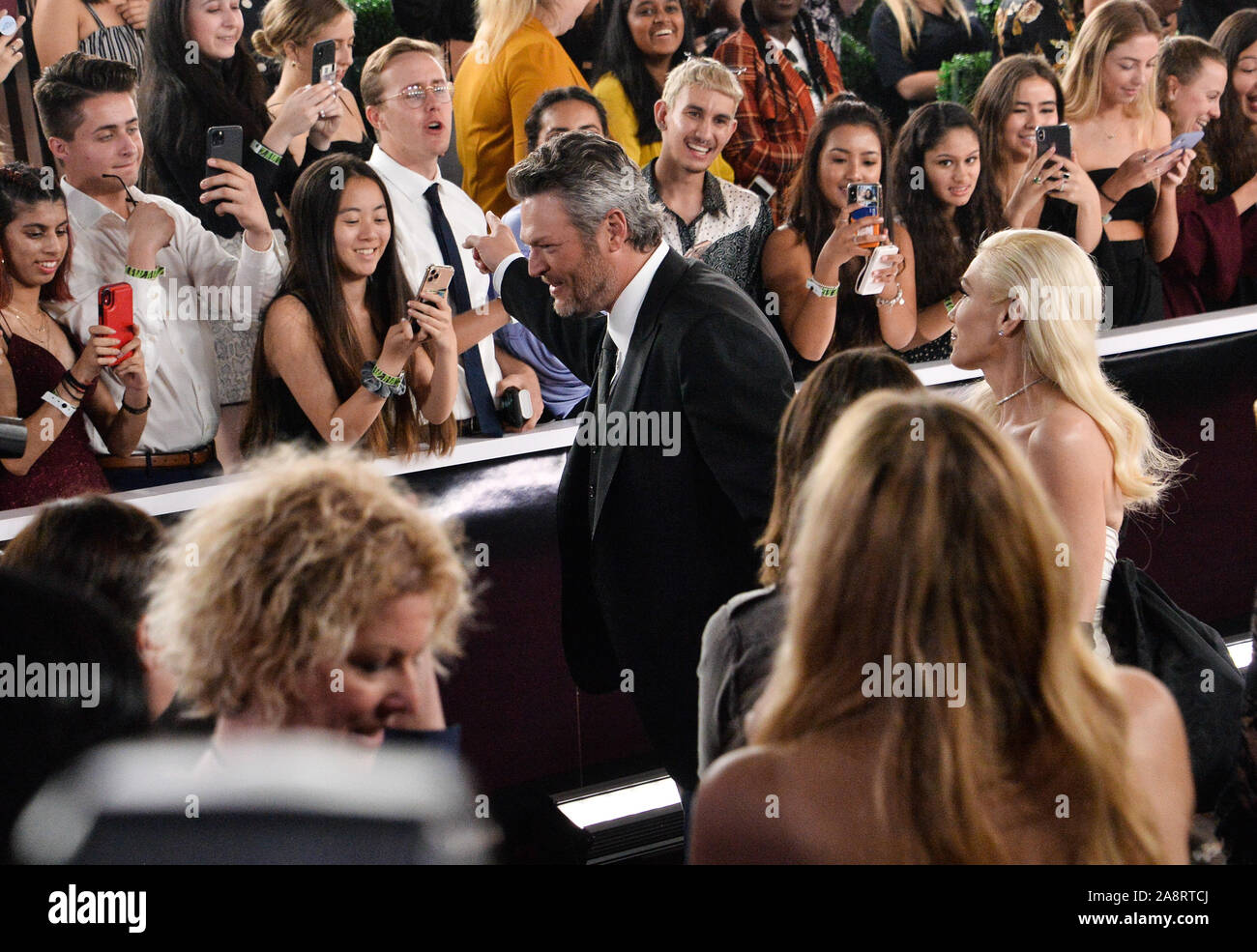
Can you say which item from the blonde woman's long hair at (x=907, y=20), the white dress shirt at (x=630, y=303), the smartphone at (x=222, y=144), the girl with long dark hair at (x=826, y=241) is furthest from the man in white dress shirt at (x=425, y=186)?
the blonde woman's long hair at (x=907, y=20)

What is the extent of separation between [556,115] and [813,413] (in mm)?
1877

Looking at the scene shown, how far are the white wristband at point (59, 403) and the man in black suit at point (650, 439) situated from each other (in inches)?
44.4

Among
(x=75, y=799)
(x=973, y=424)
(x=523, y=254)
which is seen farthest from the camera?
(x=523, y=254)

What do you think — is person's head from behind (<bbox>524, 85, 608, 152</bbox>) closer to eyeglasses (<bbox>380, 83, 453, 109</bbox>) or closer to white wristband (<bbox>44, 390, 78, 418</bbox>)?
Answer: eyeglasses (<bbox>380, 83, 453, 109</bbox>)

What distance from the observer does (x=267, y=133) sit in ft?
10.8

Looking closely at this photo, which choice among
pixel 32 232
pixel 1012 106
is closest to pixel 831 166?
pixel 1012 106

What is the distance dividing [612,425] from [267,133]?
1.29m

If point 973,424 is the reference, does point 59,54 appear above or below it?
above

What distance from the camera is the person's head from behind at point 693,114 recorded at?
398 centimetres

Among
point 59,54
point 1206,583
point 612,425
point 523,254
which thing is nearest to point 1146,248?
point 1206,583

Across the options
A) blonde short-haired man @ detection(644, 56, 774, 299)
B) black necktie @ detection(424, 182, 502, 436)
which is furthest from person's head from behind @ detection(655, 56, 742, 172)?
black necktie @ detection(424, 182, 502, 436)

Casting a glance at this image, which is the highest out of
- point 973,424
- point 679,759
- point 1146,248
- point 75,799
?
point 1146,248

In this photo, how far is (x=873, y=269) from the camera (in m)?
4.29

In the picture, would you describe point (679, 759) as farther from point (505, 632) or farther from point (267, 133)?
point (267, 133)
